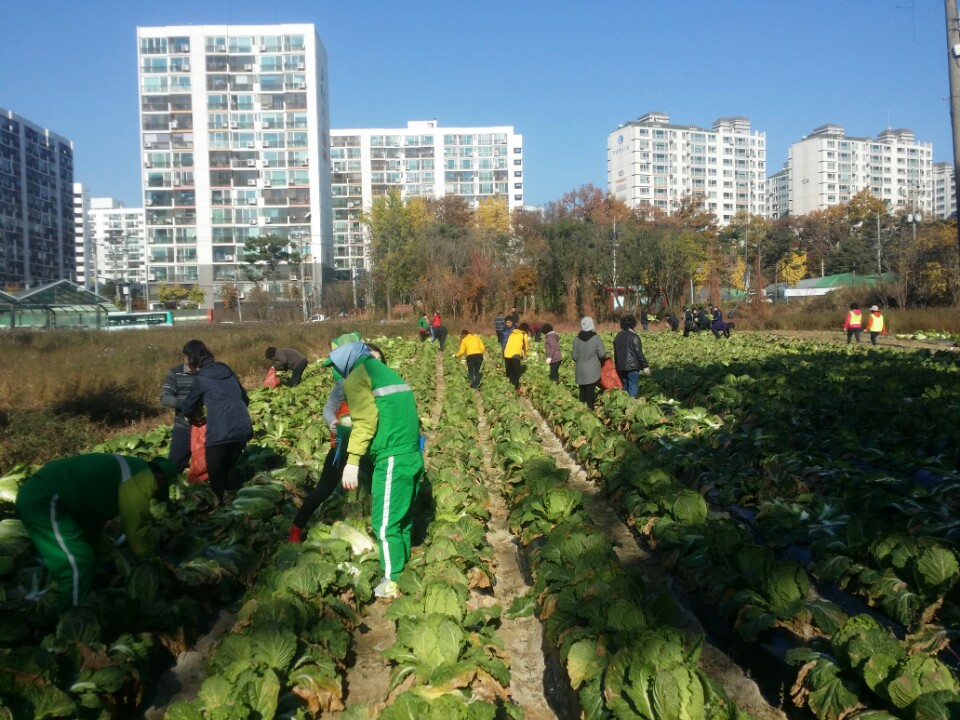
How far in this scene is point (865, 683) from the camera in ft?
11.8

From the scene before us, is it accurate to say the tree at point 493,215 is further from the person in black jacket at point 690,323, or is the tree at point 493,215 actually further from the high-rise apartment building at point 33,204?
the high-rise apartment building at point 33,204

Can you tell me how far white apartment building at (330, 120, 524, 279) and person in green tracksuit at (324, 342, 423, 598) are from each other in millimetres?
104678

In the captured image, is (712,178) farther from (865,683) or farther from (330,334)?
(865,683)

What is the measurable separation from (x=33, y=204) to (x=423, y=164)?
176 ft

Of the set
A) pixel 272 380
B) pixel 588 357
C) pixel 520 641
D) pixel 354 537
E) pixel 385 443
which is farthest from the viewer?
pixel 272 380

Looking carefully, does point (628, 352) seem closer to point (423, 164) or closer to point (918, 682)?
point (918, 682)

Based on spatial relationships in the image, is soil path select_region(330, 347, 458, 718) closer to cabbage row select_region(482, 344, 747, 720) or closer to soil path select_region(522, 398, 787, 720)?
cabbage row select_region(482, 344, 747, 720)

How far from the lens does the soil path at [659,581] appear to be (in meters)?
4.16

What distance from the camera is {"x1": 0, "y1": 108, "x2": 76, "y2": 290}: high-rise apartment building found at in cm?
9175

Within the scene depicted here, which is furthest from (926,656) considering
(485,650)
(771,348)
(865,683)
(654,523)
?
(771,348)

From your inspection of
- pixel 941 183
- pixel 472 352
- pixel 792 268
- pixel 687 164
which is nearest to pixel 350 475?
pixel 472 352

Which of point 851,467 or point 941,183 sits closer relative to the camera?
point 851,467

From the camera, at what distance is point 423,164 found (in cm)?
11675

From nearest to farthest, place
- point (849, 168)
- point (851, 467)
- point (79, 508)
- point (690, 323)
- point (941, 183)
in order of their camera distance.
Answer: point (79, 508) < point (851, 467) < point (690, 323) < point (849, 168) < point (941, 183)
